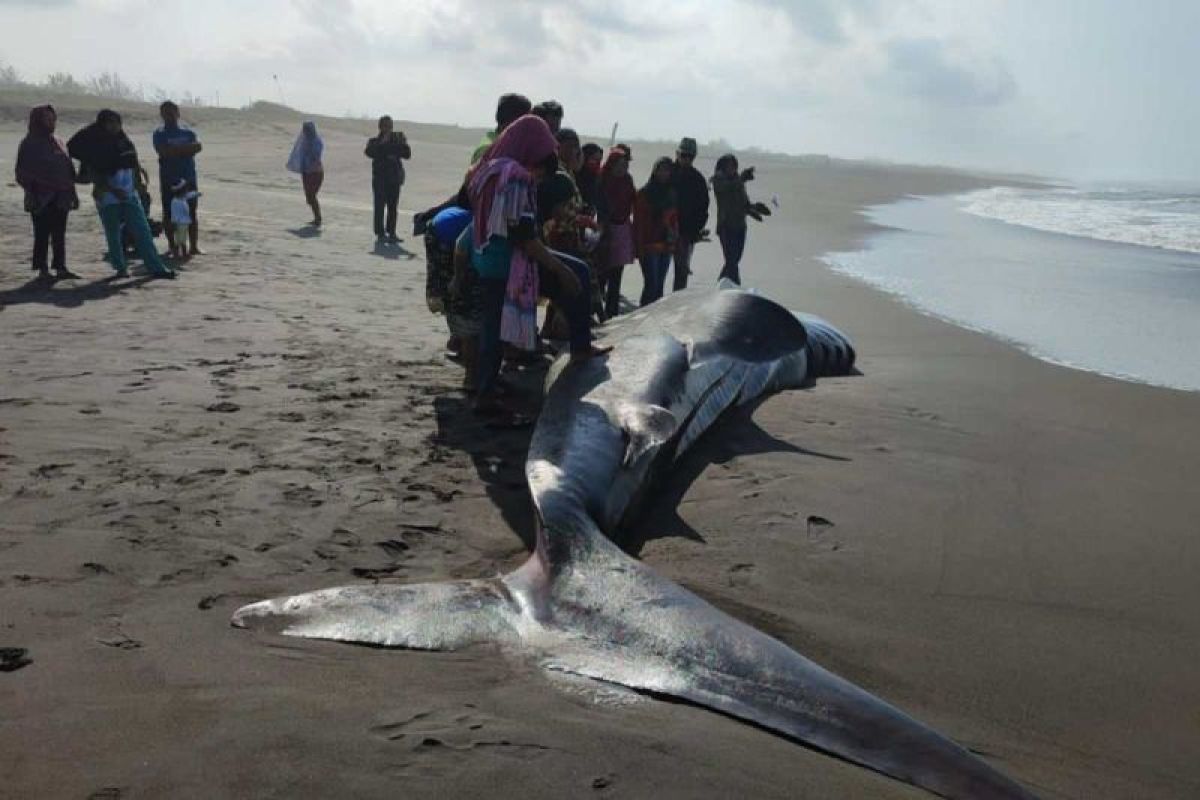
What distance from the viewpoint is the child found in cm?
1187

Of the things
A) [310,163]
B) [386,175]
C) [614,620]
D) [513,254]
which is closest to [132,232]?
[386,175]

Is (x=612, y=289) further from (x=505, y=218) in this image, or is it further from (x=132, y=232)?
(x=132, y=232)

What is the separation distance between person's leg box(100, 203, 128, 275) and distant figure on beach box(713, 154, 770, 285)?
640cm

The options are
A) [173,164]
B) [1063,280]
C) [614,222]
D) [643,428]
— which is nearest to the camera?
[643,428]

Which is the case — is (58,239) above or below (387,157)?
below

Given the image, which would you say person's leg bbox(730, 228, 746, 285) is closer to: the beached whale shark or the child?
the child

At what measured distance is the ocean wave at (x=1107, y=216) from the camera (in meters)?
23.5

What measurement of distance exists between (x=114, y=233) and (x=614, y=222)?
5.27 metres

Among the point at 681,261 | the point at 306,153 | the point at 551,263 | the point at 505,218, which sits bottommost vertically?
the point at 681,261

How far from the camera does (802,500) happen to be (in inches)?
201

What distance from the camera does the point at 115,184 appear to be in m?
10.7

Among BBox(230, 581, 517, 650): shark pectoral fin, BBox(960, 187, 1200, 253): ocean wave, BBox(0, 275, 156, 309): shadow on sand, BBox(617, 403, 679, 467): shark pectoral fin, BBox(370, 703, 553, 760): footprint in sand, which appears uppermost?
BBox(960, 187, 1200, 253): ocean wave

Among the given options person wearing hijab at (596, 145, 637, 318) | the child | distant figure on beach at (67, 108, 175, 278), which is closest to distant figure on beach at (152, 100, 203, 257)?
the child

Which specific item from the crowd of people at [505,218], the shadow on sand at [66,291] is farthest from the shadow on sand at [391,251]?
the shadow on sand at [66,291]
